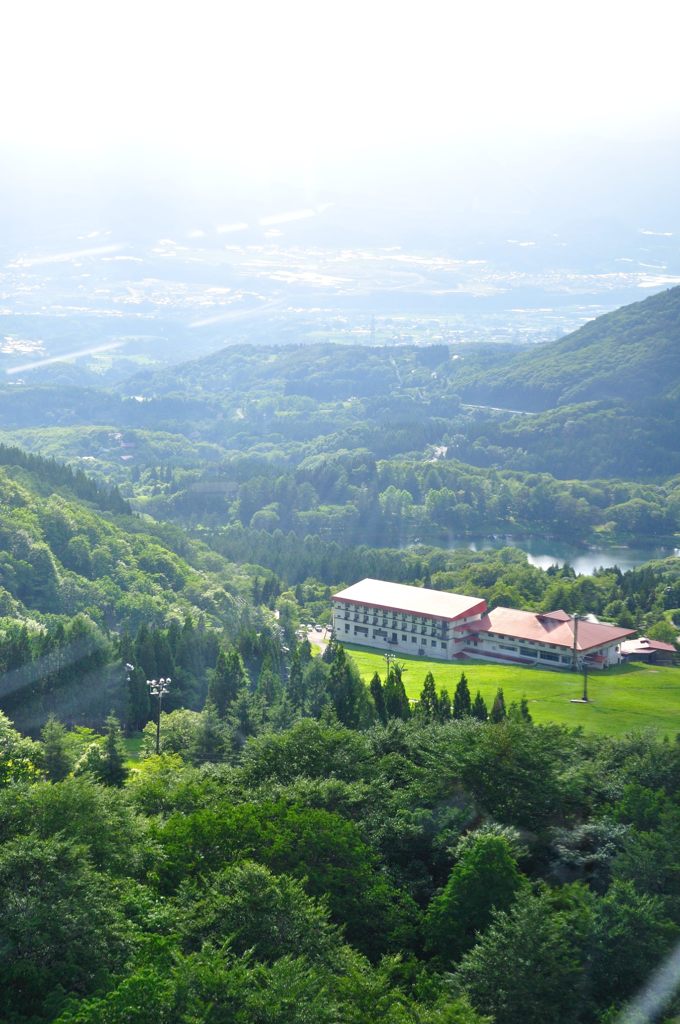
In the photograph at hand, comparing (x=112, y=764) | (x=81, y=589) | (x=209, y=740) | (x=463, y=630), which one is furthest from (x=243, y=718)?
(x=81, y=589)

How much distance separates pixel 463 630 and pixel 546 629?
11.2 feet

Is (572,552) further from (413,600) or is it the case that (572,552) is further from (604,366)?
(604,366)

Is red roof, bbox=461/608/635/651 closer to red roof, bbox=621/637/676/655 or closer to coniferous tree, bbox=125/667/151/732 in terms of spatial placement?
red roof, bbox=621/637/676/655

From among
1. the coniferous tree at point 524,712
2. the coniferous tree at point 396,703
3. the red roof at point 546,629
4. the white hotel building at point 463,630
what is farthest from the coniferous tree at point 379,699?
the red roof at point 546,629

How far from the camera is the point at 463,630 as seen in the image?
51750 mm

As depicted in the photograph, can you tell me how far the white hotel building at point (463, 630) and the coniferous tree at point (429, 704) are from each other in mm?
9908

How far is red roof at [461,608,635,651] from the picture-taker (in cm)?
4806

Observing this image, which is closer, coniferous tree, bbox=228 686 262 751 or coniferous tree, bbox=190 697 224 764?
coniferous tree, bbox=190 697 224 764

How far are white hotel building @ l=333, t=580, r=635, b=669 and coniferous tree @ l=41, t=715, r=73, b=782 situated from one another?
70.3ft

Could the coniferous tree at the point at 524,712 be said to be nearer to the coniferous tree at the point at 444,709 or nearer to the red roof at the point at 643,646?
the coniferous tree at the point at 444,709

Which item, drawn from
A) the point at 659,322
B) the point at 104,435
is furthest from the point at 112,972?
the point at 659,322

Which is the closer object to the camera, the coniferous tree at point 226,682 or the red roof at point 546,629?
the coniferous tree at point 226,682

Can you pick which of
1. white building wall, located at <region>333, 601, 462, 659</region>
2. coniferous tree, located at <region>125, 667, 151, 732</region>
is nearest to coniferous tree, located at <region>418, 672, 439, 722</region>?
coniferous tree, located at <region>125, 667, 151, 732</region>

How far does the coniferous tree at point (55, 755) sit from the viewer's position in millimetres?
29000
